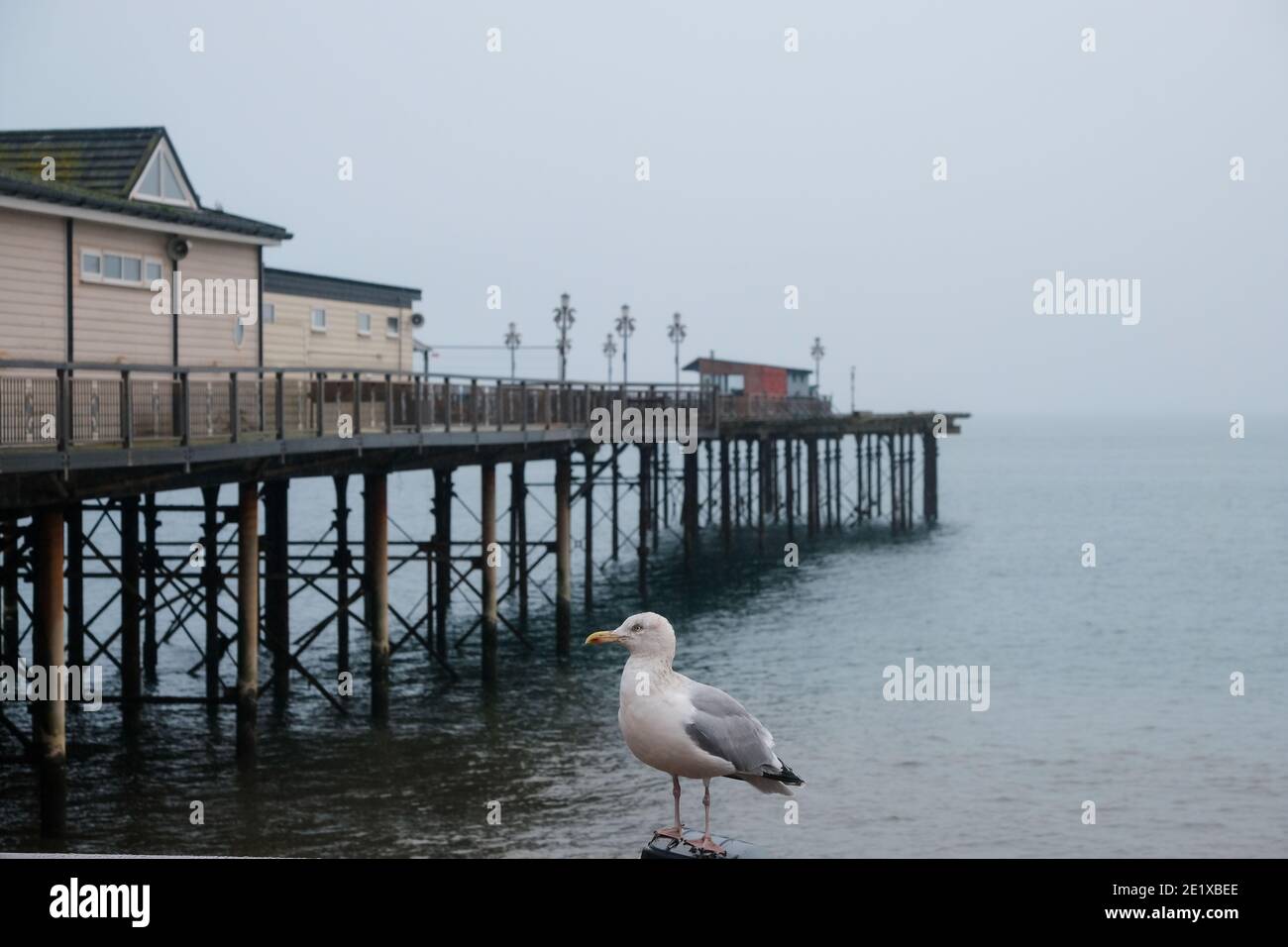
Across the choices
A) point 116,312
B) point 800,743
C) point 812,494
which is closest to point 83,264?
Answer: point 116,312

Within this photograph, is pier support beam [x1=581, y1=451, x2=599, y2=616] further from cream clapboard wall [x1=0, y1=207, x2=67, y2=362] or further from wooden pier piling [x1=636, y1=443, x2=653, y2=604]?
cream clapboard wall [x1=0, y1=207, x2=67, y2=362]

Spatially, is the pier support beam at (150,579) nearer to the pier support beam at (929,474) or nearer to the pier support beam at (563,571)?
the pier support beam at (563,571)

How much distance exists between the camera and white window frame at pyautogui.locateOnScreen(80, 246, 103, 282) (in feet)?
66.9

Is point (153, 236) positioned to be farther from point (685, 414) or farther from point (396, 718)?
point (685, 414)

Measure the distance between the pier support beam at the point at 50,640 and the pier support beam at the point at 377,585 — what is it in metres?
7.54

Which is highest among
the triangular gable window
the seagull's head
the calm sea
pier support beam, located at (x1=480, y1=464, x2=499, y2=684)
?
the triangular gable window

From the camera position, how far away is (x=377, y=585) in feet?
79.6

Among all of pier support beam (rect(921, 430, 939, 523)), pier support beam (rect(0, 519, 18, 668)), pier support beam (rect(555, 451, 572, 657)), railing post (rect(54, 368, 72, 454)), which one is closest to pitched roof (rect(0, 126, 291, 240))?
pier support beam (rect(0, 519, 18, 668))

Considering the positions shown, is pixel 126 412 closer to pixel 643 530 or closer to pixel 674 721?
pixel 674 721

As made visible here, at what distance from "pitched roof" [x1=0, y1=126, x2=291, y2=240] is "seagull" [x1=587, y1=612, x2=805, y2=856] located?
16.2m

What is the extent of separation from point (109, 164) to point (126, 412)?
8.26 m

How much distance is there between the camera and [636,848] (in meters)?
18.7

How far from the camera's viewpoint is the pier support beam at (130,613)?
2227 centimetres

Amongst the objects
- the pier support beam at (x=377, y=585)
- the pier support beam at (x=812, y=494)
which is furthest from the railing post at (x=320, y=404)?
the pier support beam at (x=812, y=494)
